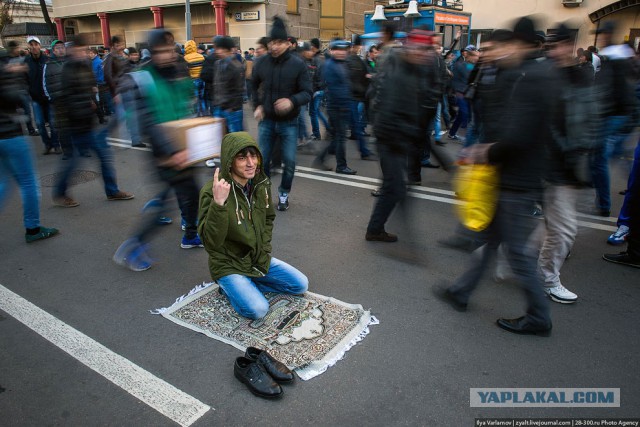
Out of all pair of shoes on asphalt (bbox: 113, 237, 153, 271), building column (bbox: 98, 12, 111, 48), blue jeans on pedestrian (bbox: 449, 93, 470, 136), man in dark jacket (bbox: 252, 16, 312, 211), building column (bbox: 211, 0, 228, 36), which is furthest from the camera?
building column (bbox: 98, 12, 111, 48)

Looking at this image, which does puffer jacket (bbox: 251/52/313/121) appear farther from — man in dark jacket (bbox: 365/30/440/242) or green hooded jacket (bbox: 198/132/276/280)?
green hooded jacket (bbox: 198/132/276/280)

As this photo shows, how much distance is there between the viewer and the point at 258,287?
3.58 metres

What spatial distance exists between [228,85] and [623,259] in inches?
214

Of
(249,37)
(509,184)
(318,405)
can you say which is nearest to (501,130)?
(509,184)

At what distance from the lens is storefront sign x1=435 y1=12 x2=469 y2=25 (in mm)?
15038

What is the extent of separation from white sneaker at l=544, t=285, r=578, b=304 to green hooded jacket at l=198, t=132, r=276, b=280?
2138 millimetres

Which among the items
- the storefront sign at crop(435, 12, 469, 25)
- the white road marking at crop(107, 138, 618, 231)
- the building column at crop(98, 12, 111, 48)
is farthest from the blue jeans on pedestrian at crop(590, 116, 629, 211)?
the building column at crop(98, 12, 111, 48)

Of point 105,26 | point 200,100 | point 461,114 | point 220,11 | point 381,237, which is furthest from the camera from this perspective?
point 105,26

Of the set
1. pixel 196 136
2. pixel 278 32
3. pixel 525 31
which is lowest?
pixel 196 136

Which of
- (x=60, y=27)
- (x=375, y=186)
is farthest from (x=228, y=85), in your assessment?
(x=60, y=27)

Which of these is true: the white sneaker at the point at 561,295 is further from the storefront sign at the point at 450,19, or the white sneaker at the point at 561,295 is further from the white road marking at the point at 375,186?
the storefront sign at the point at 450,19

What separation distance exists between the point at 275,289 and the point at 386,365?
1.08 m

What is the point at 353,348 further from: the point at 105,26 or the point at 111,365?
the point at 105,26

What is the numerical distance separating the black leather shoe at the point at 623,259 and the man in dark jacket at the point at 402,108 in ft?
6.26
